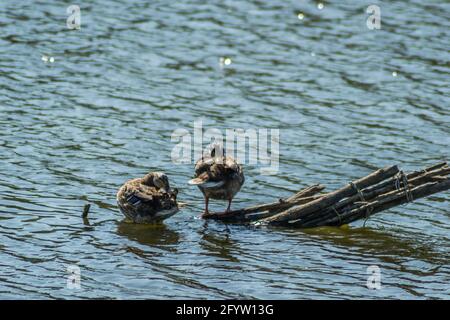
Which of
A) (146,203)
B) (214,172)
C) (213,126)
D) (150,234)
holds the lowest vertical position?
(150,234)

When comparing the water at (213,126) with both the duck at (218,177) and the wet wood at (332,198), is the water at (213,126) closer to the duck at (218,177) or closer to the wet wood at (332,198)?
the wet wood at (332,198)

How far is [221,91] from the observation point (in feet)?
76.9

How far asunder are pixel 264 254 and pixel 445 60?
12668mm

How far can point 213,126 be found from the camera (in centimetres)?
2120

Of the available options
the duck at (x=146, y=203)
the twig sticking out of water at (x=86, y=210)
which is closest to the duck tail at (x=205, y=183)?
the duck at (x=146, y=203)

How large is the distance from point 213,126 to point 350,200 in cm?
618

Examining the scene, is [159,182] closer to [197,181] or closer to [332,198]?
[197,181]

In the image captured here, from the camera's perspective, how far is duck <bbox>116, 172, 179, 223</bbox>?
50.0ft

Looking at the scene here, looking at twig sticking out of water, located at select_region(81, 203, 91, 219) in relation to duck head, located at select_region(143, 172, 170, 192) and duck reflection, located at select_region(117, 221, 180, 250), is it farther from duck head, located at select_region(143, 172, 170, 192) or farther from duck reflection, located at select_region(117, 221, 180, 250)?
duck head, located at select_region(143, 172, 170, 192)

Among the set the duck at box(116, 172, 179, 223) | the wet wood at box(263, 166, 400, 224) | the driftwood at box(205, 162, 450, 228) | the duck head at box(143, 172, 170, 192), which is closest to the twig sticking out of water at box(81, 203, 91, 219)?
the duck at box(116, 172, 179, 223)

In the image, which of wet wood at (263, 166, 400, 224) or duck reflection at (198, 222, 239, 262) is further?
wet wood at (263, 166, 400, 224)

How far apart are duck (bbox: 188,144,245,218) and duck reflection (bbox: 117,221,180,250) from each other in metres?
0.83

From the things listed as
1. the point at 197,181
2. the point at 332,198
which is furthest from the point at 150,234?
the point at 332,198
